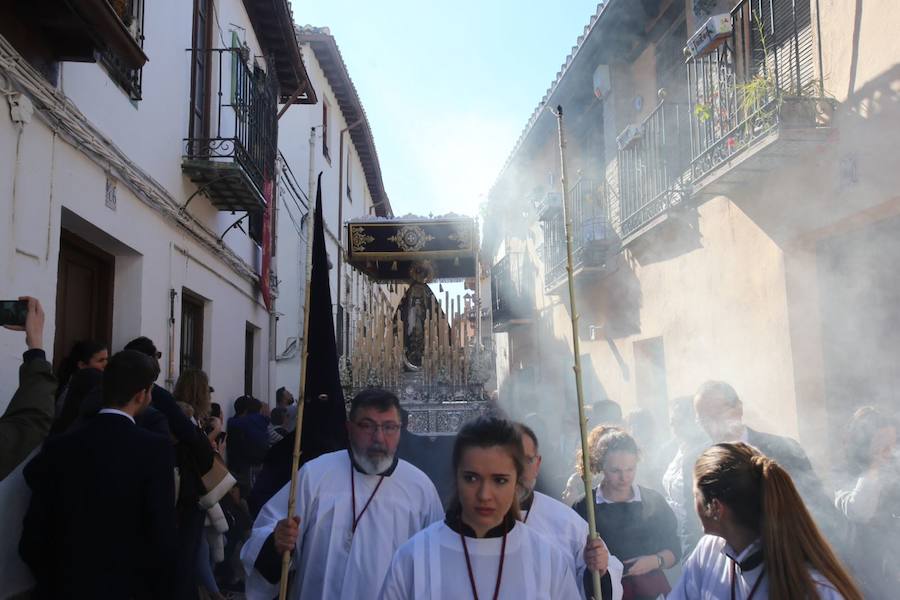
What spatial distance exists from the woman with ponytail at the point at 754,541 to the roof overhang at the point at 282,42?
9.28 m

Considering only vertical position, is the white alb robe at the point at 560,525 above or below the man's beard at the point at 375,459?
below

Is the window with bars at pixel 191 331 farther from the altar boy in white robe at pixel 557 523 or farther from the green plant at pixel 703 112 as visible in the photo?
the altar boy in white robe at pixel 557 523

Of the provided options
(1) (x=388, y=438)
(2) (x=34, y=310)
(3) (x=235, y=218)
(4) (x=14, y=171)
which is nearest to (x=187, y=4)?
(3) (x=235, y=218)

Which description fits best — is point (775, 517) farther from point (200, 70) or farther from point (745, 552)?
point (200, 70)

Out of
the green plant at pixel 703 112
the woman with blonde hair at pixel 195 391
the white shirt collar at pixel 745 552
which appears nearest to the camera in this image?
the white shirt collar at pixel 745 552

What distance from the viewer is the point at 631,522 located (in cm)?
339

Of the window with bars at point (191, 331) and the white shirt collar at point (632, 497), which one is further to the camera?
the window with bars at point (191, 331)

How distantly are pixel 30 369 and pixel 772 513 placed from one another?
8.92 ft

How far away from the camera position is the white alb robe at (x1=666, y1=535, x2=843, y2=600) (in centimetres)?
218

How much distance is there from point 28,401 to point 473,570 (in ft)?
6.19

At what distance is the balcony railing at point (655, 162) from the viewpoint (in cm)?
765

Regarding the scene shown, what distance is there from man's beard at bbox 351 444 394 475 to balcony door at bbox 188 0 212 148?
5117 mm

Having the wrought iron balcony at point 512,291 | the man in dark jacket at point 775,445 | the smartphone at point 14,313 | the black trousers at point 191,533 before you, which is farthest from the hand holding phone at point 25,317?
the wrought iron balcony at point 512,291

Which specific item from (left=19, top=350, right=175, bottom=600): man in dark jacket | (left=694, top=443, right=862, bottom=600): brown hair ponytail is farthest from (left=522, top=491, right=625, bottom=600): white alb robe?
(left=19, top=350, right=175, bottom=600): man in dark jacket
